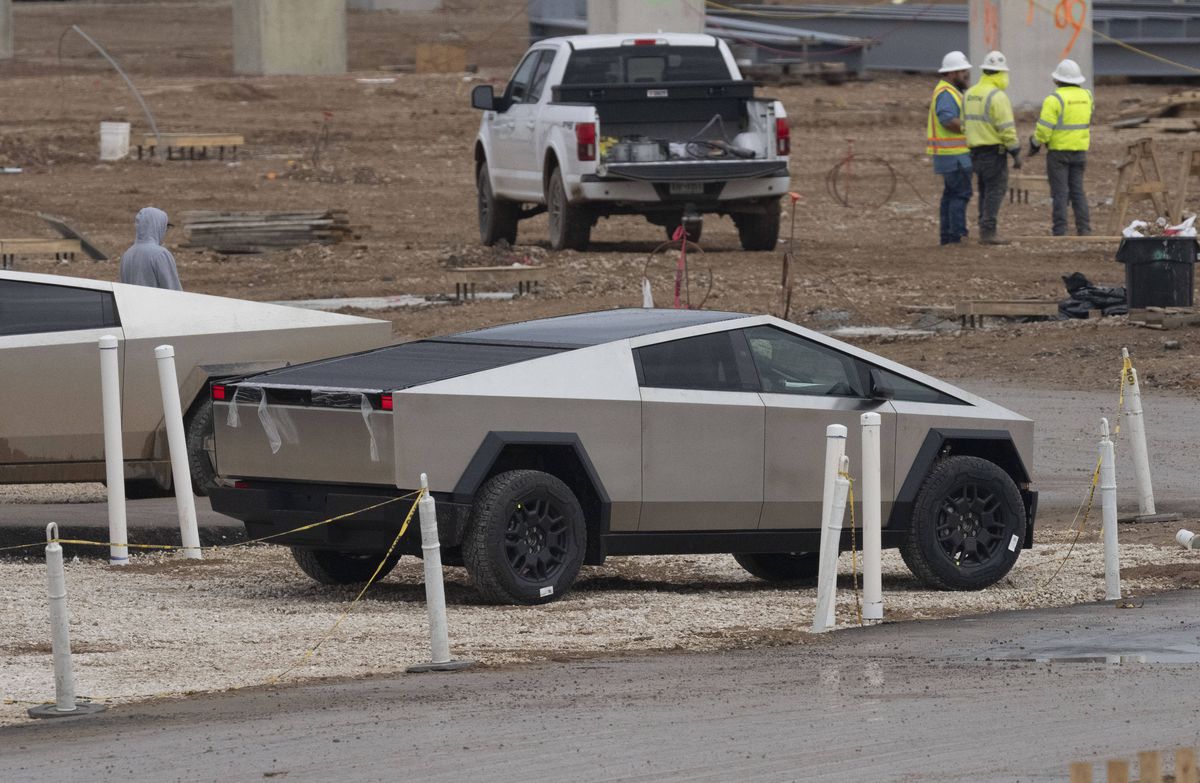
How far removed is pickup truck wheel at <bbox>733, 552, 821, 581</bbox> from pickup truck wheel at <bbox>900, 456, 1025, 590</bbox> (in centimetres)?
81

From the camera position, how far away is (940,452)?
1160 centimetres

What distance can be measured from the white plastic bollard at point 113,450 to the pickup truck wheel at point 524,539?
8.34 feet

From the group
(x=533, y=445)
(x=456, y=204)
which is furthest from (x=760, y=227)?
(x=533, y=445)

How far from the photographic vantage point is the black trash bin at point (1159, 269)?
20500 mm

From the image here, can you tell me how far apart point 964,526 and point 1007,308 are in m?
10.5

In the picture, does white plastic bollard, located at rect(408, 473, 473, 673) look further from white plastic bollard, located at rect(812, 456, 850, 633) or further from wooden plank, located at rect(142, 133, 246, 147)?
wooden plank, located at rect(142, 133, 246, 147)

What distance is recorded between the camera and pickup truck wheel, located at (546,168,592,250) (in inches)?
984

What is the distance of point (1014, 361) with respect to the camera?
20.0m

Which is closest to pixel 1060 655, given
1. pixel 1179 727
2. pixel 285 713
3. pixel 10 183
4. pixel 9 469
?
pixel 1179 727

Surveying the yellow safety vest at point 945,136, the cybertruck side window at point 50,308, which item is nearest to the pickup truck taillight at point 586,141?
the yellow safety vest at point 945,136

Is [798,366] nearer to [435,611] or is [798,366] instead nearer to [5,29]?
[435,611]

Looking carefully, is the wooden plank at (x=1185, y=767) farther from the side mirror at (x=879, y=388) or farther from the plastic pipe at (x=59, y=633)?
the side mirror at (x=879, y=388)

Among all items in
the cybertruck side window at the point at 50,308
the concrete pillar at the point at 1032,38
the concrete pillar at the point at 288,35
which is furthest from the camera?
the concrete pillar at the point at 288,35

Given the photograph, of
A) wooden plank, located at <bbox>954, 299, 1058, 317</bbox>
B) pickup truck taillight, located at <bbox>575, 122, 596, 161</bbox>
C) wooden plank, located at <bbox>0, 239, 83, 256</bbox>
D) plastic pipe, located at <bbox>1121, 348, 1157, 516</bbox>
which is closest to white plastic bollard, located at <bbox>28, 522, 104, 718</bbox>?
plastic pipe, located at <bbox>1121, 348, 1157, 516</bbox>
